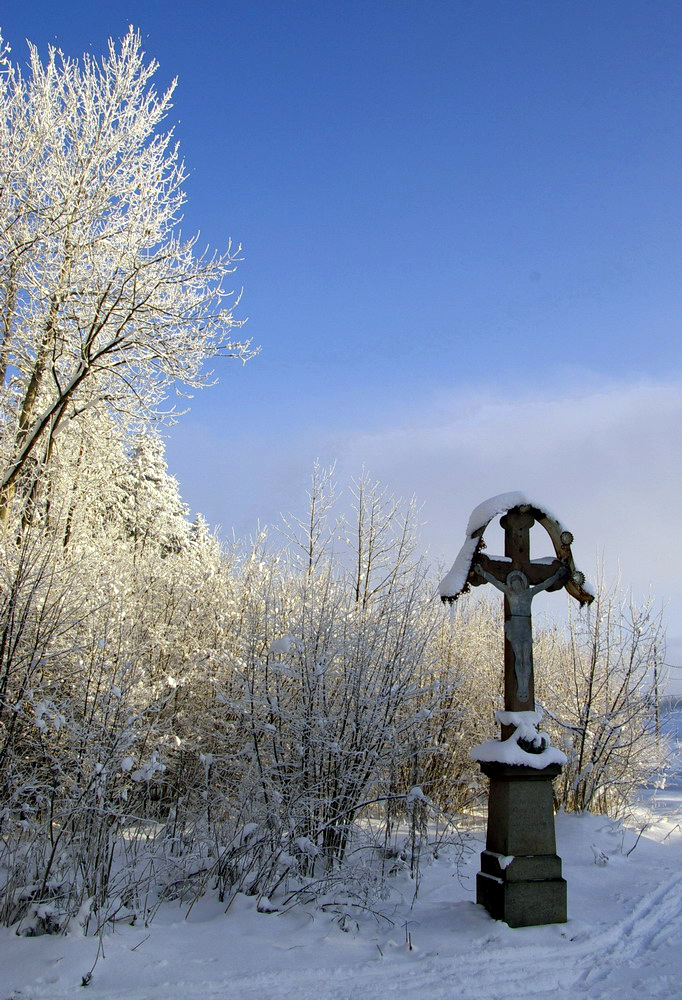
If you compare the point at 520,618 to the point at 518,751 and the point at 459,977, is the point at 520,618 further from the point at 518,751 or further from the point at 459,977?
the point at 459,977

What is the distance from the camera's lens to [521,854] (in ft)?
17.5

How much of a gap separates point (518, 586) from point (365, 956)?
2937mm

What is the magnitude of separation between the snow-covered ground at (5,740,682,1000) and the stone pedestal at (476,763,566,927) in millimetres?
131

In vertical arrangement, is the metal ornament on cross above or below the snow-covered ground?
above

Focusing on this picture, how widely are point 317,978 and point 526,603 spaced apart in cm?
314

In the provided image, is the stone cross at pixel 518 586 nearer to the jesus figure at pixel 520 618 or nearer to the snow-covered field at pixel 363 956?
the jesus figure at pixel 520 618

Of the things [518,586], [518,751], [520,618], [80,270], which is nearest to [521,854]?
[518,751]

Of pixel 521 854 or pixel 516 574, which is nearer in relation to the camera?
pixel 521 854

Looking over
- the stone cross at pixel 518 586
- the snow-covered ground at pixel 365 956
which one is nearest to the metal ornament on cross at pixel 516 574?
the stone cross at pixel 518 586

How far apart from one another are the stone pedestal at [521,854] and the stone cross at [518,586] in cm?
41

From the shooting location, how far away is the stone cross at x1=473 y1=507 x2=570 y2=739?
19.0 ft

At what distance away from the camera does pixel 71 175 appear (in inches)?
386

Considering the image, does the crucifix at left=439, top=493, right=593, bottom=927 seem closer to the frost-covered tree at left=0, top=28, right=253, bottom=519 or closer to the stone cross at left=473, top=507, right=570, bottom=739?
the stone cross at left=473, top=507, right=570, bottom=739

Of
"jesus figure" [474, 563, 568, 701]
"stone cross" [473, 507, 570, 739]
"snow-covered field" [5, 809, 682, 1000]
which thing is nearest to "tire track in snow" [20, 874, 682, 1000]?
"snow-covered field" [5, 809, 682, 1000]
